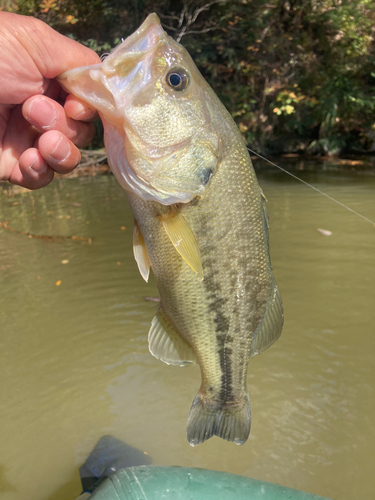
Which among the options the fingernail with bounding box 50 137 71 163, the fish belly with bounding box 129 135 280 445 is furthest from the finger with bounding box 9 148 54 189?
the fish belly with bounding box 129 135 280 445

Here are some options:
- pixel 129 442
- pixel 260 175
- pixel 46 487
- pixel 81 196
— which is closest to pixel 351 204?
pixel 260 175

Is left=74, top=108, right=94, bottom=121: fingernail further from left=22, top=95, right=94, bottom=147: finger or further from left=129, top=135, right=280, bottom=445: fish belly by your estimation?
left=129, top=135, right=280, bottom=445: fish belly

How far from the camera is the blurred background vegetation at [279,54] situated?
561 inches

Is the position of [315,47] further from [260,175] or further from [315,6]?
[260,175]

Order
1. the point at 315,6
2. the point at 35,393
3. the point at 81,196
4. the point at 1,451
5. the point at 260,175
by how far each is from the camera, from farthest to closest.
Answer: the point at 315,6, the point at 260,175, the point at 81,196, the point at 35,393, the point at 1,451

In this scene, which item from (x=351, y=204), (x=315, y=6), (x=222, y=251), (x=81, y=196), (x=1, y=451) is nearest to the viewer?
(x=222, y=251)

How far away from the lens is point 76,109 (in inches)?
69.4

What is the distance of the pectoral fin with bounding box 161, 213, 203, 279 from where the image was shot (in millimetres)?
Result: 1425

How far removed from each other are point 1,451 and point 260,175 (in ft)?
35.9

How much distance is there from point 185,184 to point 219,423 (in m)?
1.08

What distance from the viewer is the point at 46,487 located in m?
2.44

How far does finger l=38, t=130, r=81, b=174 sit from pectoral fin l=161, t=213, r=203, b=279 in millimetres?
705

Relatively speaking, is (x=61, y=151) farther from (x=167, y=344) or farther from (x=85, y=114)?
(x=167, y=344)

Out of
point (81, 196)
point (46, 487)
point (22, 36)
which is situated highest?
point (22, 36)
